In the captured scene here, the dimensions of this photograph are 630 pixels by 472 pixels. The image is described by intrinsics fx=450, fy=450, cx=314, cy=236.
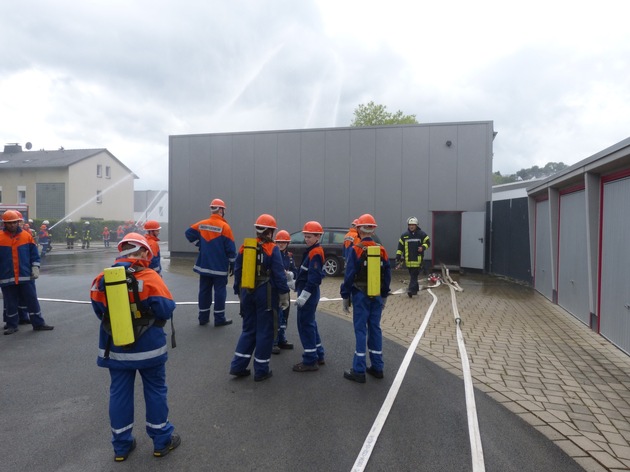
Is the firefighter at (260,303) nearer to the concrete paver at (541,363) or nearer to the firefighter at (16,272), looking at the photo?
the concrete paver at (541,363)

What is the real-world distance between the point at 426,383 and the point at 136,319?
10.3 ft

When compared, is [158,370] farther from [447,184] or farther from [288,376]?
[447,184]

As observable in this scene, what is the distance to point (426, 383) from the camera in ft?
16.0

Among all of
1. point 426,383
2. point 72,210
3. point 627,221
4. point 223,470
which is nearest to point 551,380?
point 426,383

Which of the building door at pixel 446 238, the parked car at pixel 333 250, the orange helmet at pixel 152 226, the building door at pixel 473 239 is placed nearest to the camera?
the orange helmet at pixel 152 226

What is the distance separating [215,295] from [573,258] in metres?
6.64

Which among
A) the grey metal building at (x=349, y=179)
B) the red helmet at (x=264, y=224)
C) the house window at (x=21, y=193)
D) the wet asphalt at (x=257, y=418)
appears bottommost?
the wet asphalt at (x=257, y=418)

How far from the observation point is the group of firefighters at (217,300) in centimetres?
324

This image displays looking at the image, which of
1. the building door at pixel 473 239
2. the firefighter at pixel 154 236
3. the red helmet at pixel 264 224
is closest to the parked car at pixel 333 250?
the building door at pixel 473 239

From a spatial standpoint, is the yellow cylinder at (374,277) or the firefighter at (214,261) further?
the firefighter at (214,261)

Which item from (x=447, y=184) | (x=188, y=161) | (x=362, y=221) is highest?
(x=188, y=161)

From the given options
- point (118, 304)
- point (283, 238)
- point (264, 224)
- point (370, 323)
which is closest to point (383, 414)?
point (370, 323)

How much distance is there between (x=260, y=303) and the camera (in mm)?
4930

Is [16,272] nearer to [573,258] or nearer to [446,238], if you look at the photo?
[573,258]
